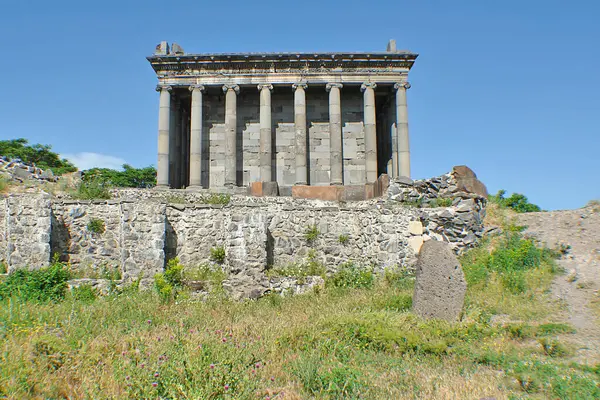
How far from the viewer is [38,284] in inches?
396

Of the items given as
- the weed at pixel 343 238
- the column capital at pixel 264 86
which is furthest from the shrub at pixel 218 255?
the column capital at pixel 264 86

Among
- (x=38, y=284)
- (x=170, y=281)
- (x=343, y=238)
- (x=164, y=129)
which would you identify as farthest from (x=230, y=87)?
(x=38, y=284)

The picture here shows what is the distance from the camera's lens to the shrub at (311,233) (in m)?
12.6

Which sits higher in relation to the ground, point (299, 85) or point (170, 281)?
point (299, 85)

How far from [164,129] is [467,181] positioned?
18.4m

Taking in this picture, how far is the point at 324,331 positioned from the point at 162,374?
10.1 ft

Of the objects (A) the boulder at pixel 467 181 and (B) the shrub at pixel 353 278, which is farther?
(A) the boulder at pixel 467 181

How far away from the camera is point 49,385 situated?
16.6 feet

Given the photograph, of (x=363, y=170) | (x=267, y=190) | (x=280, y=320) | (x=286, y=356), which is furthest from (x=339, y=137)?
(x=286, y=356)

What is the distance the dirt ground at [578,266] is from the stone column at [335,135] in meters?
11.5

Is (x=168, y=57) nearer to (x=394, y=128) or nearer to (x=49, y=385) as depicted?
(x=394, y=128)

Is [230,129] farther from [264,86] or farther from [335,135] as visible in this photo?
[335,135]

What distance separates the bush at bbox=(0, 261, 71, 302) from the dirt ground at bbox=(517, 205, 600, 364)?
36.3ft

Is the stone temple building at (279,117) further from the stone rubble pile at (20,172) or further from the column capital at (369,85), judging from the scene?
the stone rubble pile at (20,172)
